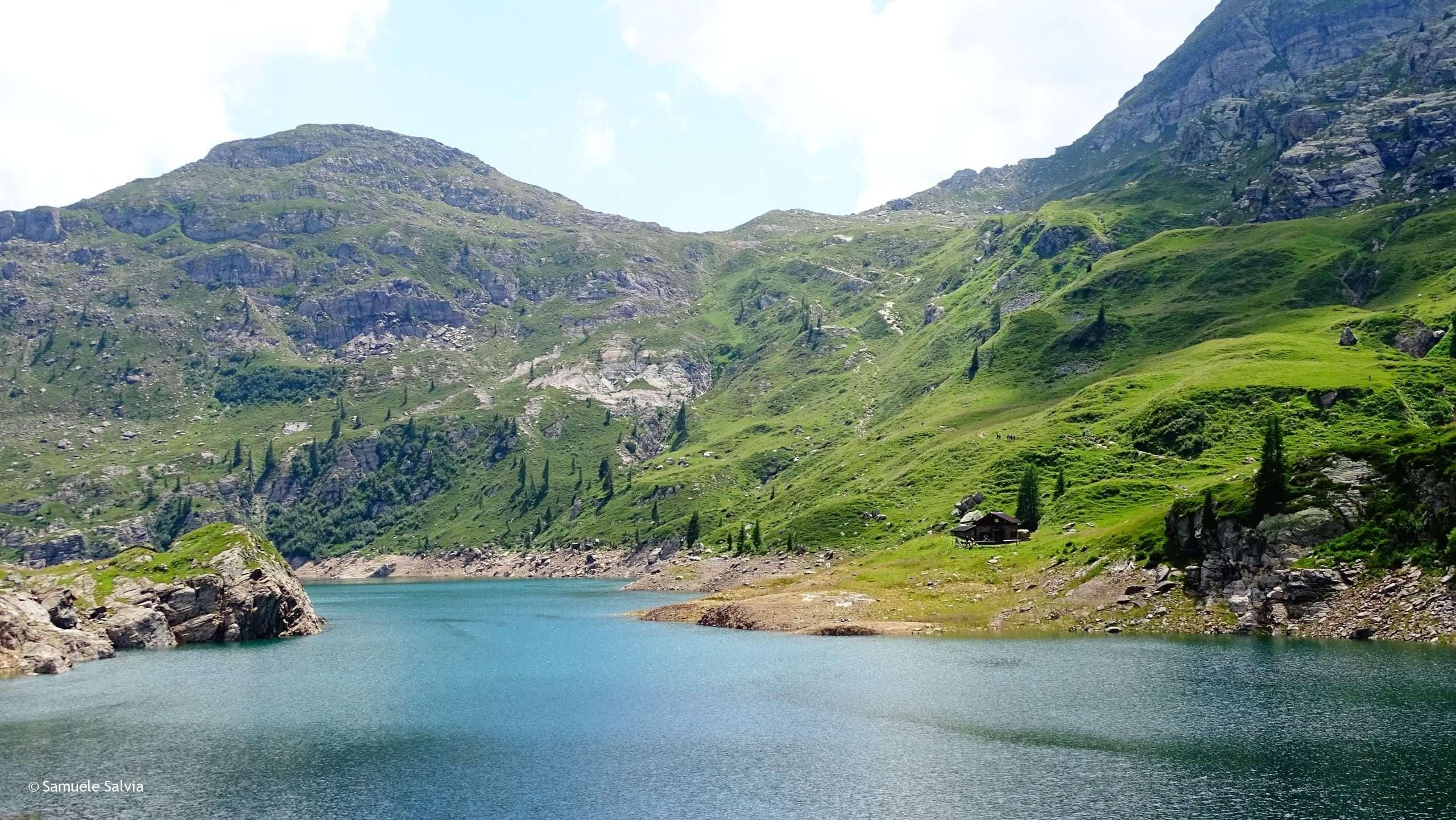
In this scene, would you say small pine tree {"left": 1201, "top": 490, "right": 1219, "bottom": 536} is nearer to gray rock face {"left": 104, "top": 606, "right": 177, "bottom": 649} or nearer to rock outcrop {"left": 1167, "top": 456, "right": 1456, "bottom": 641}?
rock outcrop {"left": 1167, "top": 456, "right": 1456, "bottom": 641}

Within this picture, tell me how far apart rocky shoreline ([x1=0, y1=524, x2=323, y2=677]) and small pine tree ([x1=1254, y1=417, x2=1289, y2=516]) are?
477 ft

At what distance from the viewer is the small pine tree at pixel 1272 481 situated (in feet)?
412

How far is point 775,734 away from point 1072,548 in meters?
90.6

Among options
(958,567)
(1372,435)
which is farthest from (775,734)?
(1372,435)

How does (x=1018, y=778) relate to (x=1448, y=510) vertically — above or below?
below

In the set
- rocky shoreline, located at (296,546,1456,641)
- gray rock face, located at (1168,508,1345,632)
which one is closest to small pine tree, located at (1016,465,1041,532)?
rocky shoreline, located at (296,546,1456,641)

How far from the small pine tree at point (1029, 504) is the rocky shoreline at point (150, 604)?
130490 millimetres

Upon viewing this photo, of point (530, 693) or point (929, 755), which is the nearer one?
point (929, 755)

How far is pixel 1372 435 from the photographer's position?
7608 inches

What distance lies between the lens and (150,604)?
5497 inches

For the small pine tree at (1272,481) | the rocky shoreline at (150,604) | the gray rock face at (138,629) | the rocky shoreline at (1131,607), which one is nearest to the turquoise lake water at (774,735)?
the rocky shoreline at (1131,607)

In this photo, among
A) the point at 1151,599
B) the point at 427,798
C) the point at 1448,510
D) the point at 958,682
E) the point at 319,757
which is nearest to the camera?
the point at 427,798

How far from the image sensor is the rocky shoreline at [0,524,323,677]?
118 metres

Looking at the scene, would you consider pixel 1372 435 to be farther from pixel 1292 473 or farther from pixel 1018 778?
pixel 1018 778
